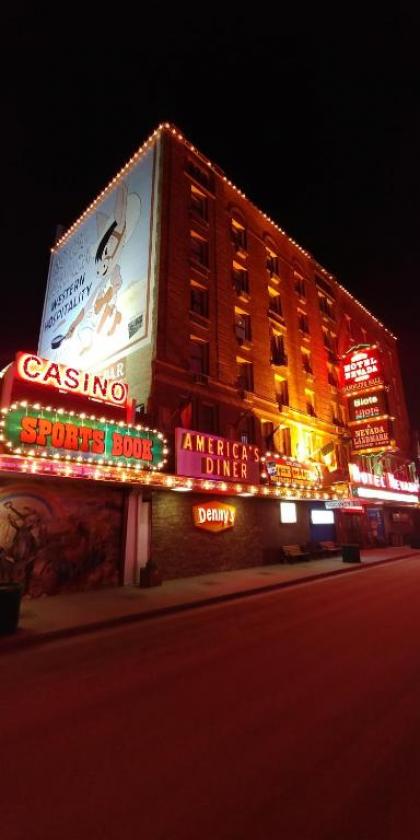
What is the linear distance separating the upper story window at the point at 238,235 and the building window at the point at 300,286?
22.3 ft

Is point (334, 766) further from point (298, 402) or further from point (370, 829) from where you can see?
point (298, 402)

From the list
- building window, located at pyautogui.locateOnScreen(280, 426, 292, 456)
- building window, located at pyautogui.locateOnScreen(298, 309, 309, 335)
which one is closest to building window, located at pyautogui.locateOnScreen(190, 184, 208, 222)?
building window, located at pyautogui.locateOnScreen(298, 309, 309, 335)

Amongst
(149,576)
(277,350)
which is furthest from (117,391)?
(277,350)

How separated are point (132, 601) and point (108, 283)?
60.4 ft

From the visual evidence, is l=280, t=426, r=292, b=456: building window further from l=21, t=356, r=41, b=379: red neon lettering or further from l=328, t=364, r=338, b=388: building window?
l=21, t=356, r=41, b=379: red neon lettering

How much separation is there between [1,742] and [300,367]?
87.9 ft

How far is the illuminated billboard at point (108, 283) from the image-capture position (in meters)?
20.6

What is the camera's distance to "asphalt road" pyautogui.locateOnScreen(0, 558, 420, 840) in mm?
3166

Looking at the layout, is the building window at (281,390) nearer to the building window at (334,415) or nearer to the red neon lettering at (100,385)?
the building window at (334,415)

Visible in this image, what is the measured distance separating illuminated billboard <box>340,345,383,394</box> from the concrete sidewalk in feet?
50.5

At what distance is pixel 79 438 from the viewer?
13086mm

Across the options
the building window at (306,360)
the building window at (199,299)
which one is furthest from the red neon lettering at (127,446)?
the building window at (306,360)

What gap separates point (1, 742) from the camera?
14.5ft

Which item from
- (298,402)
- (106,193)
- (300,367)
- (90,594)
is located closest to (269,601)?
(90,594)
